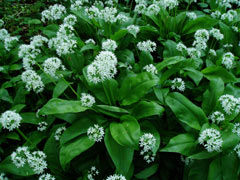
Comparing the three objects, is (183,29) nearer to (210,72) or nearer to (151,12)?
(151,12)

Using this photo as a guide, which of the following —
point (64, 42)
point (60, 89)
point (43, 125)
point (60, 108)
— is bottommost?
point (43, 125)

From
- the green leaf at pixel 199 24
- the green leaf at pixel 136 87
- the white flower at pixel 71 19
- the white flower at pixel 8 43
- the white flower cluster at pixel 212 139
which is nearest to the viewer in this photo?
the white flower cluster at pixel 212 139

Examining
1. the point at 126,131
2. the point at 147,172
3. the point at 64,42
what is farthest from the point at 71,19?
the point at 147,172

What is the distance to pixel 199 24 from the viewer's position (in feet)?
15.9

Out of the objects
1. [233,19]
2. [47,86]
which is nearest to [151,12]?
[233,19]

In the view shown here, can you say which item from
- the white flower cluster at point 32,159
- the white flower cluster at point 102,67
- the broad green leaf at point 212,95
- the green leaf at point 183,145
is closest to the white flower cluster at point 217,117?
the broad green leaf at point 212,95

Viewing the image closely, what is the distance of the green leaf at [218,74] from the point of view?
3.79 m

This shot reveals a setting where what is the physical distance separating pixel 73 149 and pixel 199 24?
356cm

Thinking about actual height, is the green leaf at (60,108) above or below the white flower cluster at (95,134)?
above

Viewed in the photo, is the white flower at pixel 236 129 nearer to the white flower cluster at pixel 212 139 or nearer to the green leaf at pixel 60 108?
the white flower cluster at pixel 212 139

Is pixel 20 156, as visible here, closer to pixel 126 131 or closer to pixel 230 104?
pixel 126 131

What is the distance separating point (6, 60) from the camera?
5207 mm

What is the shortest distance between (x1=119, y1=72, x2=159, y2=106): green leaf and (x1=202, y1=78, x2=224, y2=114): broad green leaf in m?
0.82

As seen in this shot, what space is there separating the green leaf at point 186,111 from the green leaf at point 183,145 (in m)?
0.21
